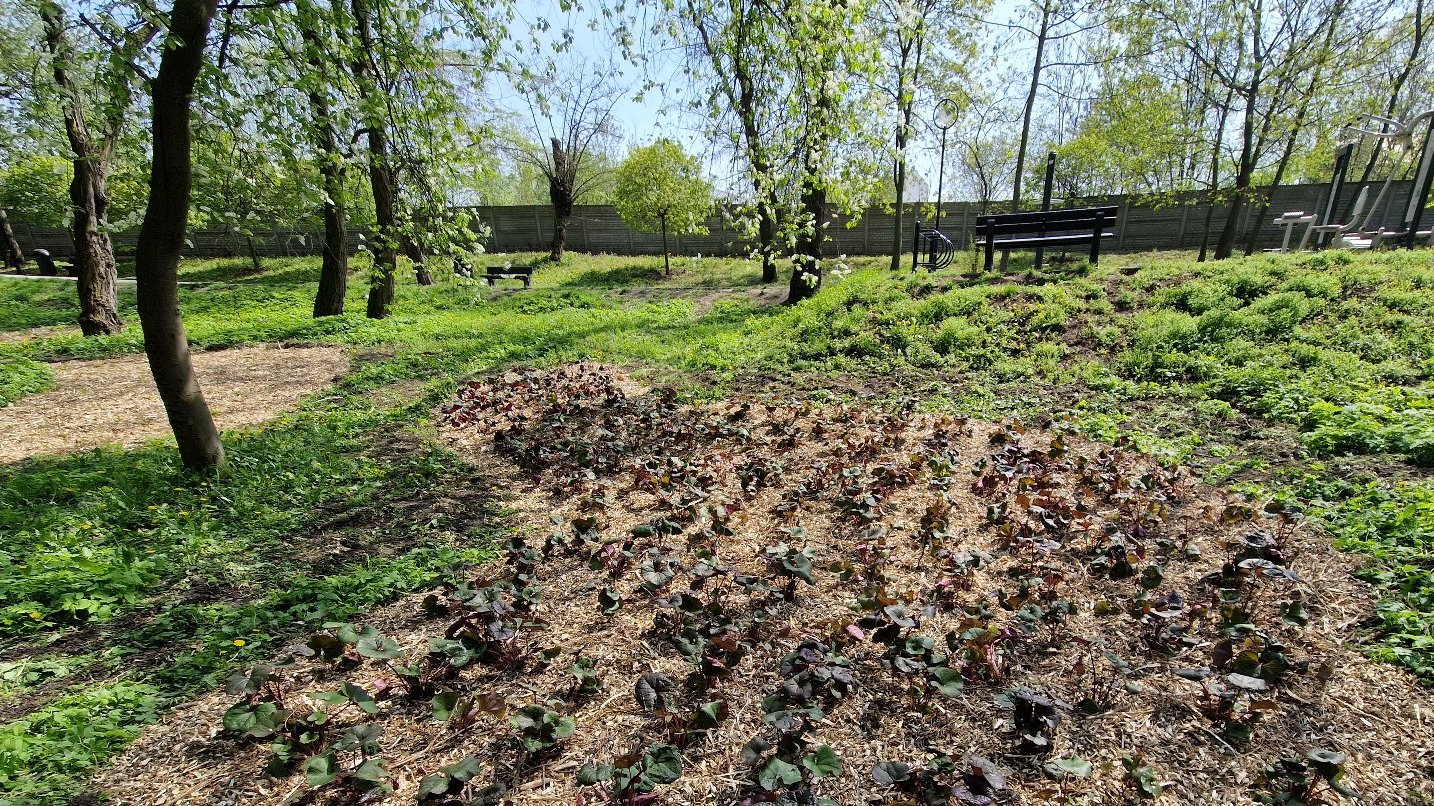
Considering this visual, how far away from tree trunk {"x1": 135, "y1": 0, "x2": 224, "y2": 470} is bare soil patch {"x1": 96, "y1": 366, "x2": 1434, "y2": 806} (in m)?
2.50

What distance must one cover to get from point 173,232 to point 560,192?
22.1 m

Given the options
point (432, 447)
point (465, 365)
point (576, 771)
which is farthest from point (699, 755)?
point (465, 365)

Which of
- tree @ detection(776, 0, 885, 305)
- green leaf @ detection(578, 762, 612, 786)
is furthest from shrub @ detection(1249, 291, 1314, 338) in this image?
green leaf @ detection(578, 762, 612, 786)

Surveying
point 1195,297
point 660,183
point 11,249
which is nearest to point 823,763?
point 1195,297

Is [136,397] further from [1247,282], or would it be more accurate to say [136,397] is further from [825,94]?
[1247,282]

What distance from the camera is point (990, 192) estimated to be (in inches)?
1476

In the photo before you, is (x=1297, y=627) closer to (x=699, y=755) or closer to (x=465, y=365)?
(x=699, y=755)

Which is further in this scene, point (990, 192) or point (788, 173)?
point (990, 192)

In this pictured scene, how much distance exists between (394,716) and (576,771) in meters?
0.76

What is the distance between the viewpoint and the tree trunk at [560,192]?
78.8 feet

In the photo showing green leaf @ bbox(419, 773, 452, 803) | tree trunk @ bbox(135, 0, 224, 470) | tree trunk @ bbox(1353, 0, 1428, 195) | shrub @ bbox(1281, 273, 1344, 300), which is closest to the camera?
green leaf @ bbox(419, 773, 452, 803)

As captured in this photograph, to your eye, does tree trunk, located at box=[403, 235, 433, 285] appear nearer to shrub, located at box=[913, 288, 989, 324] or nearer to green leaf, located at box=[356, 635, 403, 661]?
green leaf, located at box=[356, 635, 403, 661]

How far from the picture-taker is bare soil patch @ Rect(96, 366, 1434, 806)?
1947 millimetres

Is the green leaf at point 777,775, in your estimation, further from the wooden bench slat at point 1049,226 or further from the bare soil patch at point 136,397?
the wooden bench slat at point 1049,226
